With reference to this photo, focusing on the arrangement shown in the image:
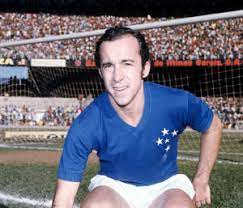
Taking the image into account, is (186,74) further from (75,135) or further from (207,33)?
(75,135)

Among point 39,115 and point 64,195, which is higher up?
point 64,195

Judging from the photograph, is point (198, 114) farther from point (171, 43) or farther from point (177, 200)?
point (171, 43)

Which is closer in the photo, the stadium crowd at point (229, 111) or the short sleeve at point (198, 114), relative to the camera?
the short sleeve at point (198, 114)

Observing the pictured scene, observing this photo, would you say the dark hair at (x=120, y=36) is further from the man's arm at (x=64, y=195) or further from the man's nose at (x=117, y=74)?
the man's arm at (x=64, y=195)

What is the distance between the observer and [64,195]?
326 centimetres

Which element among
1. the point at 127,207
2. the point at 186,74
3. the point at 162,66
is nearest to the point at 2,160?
the point at 127,207

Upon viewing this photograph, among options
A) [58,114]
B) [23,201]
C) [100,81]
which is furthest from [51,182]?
[100,81]

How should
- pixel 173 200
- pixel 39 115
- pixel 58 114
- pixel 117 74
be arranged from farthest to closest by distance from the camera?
pixel 39 115, pixel 58 114, pixel 173 200, pixel 117 74

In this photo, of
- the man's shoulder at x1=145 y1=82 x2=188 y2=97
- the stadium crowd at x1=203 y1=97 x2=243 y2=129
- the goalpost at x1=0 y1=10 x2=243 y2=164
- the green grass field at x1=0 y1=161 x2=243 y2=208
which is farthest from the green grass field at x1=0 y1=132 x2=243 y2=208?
the goalpost at x1=0 y1=10 x2=243 y2=164

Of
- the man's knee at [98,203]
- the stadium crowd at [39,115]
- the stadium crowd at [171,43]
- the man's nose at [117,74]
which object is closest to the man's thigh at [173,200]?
the man's knee at [98,203]

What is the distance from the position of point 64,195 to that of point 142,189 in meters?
0.59

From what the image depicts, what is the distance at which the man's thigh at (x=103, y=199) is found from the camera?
10.7ft

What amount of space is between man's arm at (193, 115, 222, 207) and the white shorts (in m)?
0.06

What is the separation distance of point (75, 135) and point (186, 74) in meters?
28.2
